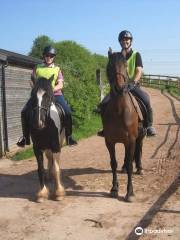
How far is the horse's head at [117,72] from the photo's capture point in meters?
7.18

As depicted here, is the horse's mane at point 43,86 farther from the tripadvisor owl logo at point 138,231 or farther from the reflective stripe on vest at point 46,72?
the tripadvisor owl logo at point 138,231

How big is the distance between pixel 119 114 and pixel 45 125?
1.30 meters

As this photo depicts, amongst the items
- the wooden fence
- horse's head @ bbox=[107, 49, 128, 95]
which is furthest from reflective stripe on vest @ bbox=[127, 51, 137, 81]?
the wooden fence

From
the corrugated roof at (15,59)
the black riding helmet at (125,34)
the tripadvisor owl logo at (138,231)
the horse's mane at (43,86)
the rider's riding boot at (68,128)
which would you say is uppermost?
the black riding helmet at (125,34)

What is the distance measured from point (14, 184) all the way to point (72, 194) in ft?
5.17

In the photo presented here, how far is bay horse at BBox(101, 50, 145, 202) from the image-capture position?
7.24 m

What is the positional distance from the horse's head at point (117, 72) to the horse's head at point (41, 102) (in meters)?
1.08

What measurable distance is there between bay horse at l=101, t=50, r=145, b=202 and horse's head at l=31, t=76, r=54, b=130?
41.3 inches

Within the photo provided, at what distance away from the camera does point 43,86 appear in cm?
744

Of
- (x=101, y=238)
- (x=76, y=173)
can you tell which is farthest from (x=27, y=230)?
(x=76, y=173)

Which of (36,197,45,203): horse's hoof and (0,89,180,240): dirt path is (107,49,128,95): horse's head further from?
(36,197,45,203): horse's hoof

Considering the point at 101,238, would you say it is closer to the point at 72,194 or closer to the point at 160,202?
the point at 160,202

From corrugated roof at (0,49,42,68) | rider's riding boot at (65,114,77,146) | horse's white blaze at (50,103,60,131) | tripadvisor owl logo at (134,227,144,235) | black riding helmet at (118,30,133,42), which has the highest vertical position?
black riding helmet at (118,30,133,42)

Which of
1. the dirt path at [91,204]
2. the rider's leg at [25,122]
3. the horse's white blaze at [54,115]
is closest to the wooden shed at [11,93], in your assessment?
the dirt path at [91,204]
